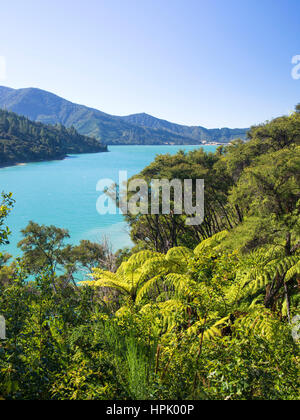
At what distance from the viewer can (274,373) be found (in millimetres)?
1741

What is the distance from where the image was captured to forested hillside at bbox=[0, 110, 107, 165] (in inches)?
2571

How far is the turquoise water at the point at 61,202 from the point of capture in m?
25.3

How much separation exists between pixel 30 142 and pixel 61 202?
44795 millimetres

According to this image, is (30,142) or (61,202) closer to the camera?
(61,202)

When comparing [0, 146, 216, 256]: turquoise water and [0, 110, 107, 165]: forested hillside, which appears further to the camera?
[0, 110, 107, 165]: forested hillside

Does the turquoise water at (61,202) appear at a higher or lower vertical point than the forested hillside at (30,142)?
lower

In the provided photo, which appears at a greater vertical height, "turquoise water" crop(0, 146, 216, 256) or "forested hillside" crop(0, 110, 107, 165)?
"forested hillside" crop(0, 110, 107, 165)

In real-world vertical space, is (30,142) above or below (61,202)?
above

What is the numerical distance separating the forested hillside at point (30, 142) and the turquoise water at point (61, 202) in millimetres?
4055

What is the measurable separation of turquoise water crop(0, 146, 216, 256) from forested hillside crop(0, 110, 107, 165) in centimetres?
406

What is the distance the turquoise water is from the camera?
25.3 m

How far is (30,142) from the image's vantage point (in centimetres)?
7394
